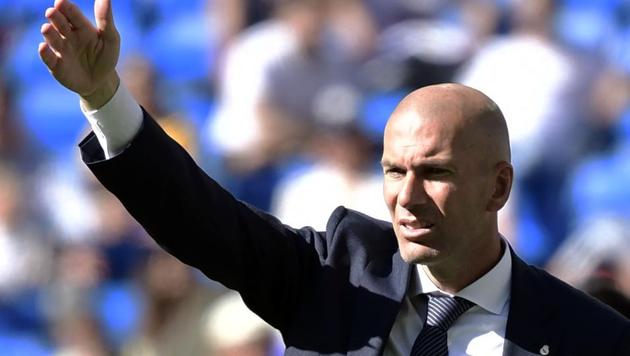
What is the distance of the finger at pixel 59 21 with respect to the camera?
8.92 feet

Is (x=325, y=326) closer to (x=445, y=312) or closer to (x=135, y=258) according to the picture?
(x=445, y=312)

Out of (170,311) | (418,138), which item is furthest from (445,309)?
(170,311)

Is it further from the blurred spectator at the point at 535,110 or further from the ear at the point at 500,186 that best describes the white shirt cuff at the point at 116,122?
the blurred spectator at the point at 535,110

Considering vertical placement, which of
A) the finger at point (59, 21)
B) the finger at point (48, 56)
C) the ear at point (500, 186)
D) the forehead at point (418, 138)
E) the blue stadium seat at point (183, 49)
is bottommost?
the blue stadium seat at point (183, 49)

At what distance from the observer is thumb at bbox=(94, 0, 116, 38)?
277 centimetres

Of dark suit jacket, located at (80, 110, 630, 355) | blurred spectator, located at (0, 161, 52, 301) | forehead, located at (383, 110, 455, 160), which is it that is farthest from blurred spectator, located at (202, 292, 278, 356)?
forehead, located at (383, 110, 455, 160)

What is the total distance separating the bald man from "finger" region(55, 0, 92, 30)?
5 centimetres

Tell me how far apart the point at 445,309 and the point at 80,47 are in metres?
1.02

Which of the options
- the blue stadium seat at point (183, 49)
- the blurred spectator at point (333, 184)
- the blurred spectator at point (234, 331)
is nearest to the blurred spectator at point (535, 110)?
the blurred spectator at point (333, 184)

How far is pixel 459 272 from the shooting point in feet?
10.4

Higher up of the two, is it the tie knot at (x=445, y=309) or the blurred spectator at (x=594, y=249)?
the tie knot at (x=445, y=309)

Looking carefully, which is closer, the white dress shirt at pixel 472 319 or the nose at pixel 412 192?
the nose at pixel 412 192

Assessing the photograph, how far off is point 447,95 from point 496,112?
0.13 m

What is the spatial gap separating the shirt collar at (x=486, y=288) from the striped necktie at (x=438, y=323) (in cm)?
2
